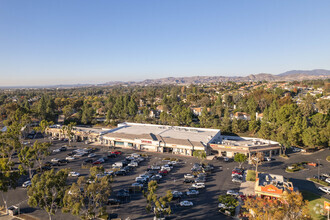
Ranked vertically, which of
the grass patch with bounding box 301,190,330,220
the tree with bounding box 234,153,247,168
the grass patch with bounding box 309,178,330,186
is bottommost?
the grass patch with bounding box 301,190,330,220

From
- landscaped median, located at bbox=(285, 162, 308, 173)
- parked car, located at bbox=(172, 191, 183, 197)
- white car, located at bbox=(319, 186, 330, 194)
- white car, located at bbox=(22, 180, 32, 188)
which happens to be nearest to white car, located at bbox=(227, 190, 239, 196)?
parked car, located at bbox=(172, 191, 183, 197)

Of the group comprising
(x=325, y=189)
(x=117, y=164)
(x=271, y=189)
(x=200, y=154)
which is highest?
(x=200, y=154)

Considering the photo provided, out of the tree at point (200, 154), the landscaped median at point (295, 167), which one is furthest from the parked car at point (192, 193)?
the landscaped median at point (295, 167)

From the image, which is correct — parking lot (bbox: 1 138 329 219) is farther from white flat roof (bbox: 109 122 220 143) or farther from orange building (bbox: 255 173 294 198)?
white flat roof (bbox: 109 122 220 143)

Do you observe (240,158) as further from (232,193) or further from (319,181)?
(319,181)

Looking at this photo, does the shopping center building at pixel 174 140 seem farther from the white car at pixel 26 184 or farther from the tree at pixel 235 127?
the white car at pixel 26 184

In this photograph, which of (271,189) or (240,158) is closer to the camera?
(271,189)

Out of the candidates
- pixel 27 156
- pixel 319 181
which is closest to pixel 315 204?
pixel 319 181
